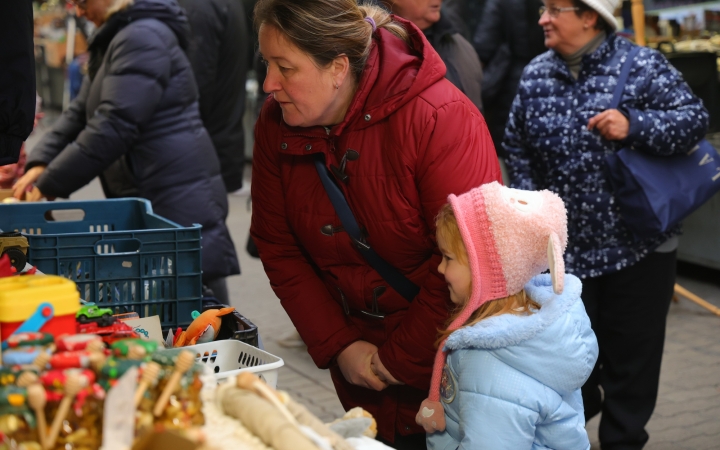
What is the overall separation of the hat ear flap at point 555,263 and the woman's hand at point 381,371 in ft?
1.90

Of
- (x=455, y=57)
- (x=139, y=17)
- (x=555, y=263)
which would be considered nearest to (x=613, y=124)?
(x=455, y=57)

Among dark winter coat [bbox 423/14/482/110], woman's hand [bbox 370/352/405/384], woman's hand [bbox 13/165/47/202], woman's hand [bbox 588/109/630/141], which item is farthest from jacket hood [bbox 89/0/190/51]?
woman's hand [bbox 370/352/405/384]

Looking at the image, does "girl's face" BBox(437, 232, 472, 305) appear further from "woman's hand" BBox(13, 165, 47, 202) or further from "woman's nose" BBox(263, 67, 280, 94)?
"woman's hand" BBox(13, 165, 47, 202)

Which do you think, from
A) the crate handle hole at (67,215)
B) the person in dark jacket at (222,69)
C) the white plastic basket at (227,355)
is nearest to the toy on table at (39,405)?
the white plastic basket at (227,355)

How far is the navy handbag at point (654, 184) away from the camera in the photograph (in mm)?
3545

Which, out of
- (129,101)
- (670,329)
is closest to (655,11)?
(670,329)

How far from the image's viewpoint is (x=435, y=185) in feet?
7.50

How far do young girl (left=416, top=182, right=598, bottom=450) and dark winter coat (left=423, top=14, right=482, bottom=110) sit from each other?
1775 mm

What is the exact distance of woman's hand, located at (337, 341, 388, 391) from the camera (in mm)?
2498

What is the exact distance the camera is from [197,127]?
Result: 13.7 ft

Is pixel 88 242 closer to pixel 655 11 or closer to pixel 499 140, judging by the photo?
pixel 499 140

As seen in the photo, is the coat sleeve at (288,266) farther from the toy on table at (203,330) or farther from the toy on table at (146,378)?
the toy on table at (146,378)

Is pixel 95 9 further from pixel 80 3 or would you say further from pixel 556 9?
pixel 556 9

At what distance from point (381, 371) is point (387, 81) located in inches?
31.4
